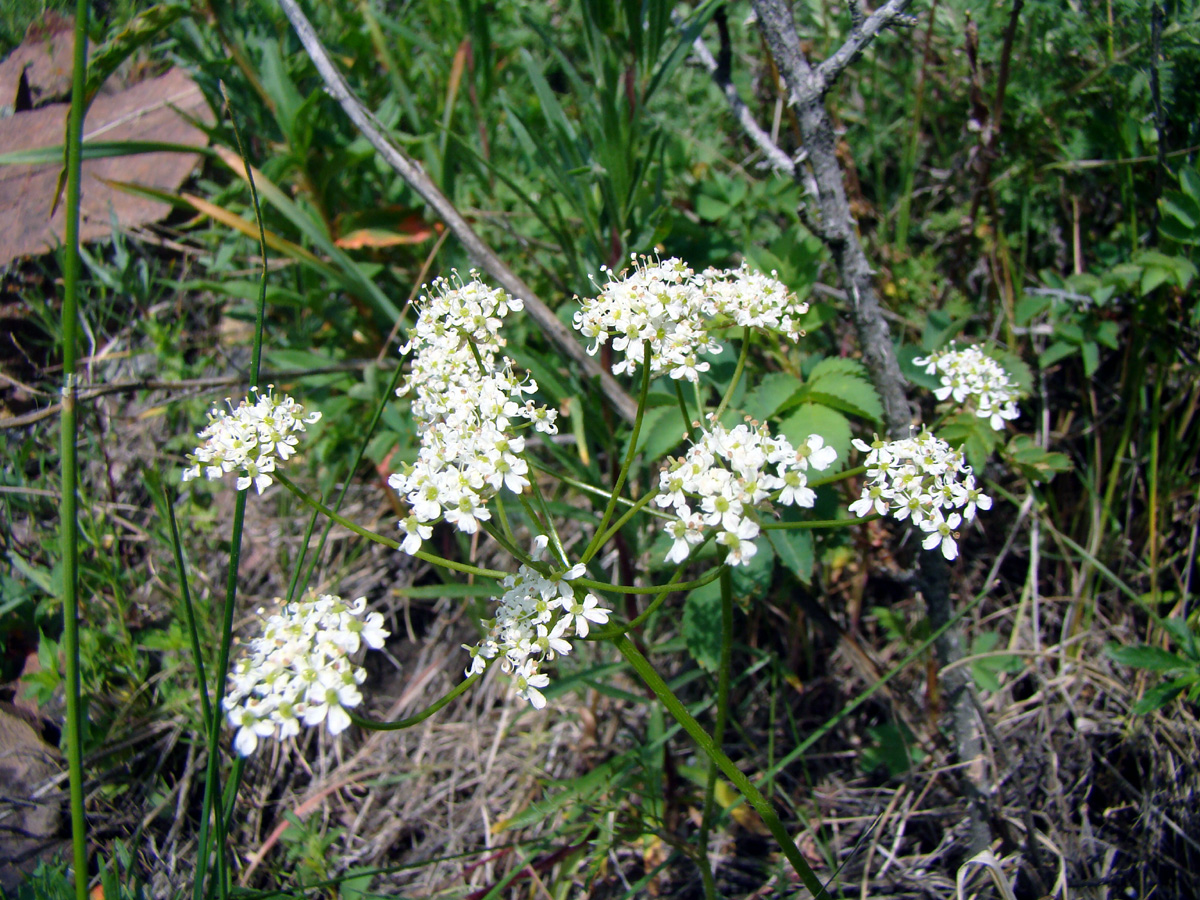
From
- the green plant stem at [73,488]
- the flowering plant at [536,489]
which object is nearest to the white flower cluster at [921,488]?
the flowering plant at [536,489]

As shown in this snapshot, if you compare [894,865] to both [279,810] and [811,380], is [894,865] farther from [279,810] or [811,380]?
[279,810]

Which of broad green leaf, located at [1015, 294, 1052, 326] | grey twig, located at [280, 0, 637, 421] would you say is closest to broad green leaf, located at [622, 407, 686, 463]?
grey twig, located at [280, 0, 637, 421]

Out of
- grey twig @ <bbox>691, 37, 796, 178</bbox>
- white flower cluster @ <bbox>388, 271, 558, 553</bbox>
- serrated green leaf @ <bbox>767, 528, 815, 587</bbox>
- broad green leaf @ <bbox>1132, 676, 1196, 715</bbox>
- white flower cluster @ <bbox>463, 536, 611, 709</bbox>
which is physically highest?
grey twig @ <bbox>691, 37, 796, 178</bbox>

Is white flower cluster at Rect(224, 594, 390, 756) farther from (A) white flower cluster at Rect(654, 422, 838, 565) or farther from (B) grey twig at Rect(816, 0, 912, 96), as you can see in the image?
(B) grey twig at Rect(816, 0, 912, 96)

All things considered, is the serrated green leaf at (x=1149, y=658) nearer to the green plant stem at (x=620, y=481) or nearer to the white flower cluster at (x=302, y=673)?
the green plant stem at (x=620, y=481)

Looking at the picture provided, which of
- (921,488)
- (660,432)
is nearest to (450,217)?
(660,432)

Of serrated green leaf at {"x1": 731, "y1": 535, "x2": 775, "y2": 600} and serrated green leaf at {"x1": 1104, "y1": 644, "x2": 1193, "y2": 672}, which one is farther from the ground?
serrated green leaf at {"x1": 731, "y1": 535, "x2": 775, "y2": 600}
